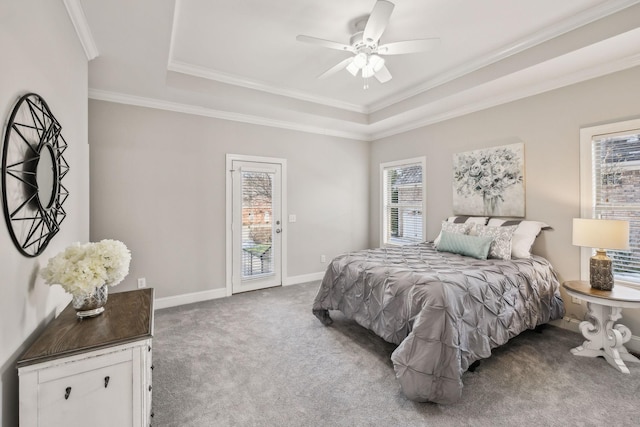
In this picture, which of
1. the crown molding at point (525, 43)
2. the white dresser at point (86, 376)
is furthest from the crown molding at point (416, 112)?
the white dresser at point (86, 376)

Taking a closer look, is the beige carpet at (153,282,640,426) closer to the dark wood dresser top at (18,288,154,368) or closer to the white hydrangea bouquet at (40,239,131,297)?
the dark wood dresser top at (18,288,154,368)

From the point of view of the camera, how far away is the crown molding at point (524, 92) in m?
2.69

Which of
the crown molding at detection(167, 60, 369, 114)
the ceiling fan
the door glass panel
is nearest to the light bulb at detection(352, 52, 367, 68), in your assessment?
the ceiling fan

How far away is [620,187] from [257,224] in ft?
13.6

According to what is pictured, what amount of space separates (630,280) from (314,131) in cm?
423

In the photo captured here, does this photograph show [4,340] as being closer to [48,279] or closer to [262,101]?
[48,279]

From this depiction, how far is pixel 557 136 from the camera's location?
123 inches

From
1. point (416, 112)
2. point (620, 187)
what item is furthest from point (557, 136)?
point (416, 112)

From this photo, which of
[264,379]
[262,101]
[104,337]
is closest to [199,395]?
[264,379]

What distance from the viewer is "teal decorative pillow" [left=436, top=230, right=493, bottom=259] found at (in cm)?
308

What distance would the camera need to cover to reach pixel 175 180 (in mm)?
3799

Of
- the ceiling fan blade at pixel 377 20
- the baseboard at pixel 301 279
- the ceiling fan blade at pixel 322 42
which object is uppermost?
the ceiling fan blade at pixel 377 20

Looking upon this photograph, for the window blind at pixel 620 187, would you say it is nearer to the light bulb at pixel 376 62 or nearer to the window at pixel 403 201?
the window at pixel 403 201

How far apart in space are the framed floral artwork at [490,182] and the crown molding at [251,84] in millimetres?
1852
